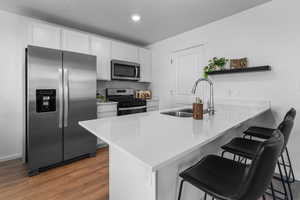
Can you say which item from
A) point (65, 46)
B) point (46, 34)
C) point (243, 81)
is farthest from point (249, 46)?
point (46, 34)

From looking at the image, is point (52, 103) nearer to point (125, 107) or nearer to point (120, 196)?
point (125, 107)

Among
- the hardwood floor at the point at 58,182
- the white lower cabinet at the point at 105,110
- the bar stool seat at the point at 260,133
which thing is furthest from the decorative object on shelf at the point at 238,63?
the hardwood floor at the point at 58,182

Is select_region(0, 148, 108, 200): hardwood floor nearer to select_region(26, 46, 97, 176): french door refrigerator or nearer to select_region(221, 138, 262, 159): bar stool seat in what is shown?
select_region(26, 46, 97, 176): french door refrigerator

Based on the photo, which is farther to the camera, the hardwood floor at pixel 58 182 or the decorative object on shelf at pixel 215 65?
the decorative object on shelf at pixel 215 65

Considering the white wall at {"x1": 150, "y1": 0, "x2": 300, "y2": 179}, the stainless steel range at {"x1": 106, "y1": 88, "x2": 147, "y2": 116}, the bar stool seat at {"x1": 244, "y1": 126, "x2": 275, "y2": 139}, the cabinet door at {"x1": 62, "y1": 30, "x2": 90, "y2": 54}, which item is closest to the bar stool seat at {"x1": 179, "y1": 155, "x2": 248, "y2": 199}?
the bar stool seat at {"x1": 244, "y1": 126, "x2": 275, "y2": 139}

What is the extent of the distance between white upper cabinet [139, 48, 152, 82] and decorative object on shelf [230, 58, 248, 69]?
7.11ft

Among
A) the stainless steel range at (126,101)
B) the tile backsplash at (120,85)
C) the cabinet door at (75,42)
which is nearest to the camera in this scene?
the cabinet door at (75,42)

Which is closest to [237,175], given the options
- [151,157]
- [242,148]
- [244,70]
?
[242,148]

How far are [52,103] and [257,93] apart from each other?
315 centimetres

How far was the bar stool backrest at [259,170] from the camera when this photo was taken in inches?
26.1

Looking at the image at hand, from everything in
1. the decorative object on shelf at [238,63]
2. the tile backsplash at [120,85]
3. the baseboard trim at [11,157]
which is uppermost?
the decorative object on shelf at [238,63]

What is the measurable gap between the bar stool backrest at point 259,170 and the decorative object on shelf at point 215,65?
2148 mm

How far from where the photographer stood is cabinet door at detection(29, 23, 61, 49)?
2.45 metres

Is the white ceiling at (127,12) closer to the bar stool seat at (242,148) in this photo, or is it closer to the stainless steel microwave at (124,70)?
the stainless steel microwave at (124,70)
